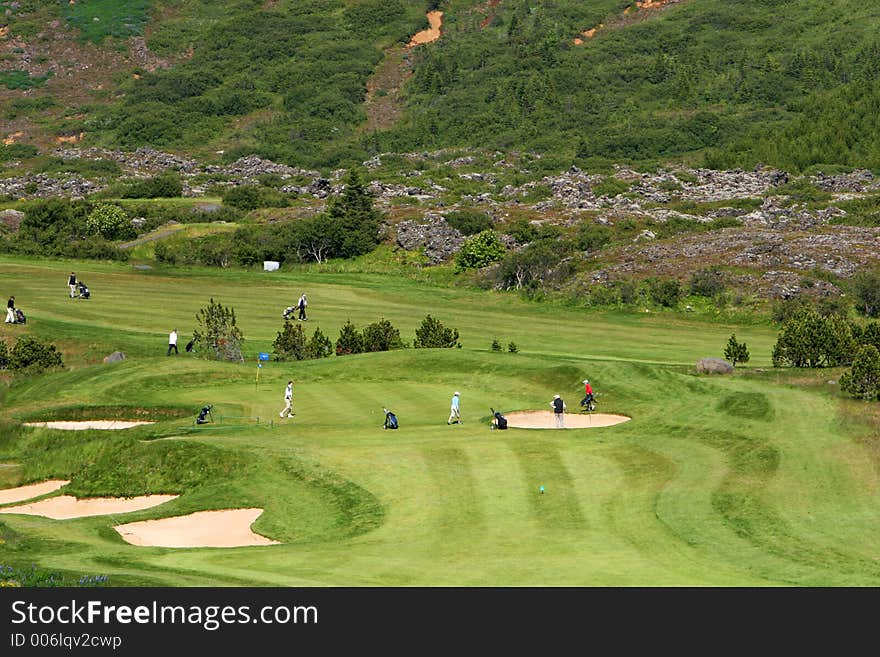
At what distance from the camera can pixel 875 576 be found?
2838cm

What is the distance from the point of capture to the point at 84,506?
134ft

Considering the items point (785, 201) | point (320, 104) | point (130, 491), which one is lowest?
point (130, 491)

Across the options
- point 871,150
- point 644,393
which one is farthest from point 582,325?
point 871,150

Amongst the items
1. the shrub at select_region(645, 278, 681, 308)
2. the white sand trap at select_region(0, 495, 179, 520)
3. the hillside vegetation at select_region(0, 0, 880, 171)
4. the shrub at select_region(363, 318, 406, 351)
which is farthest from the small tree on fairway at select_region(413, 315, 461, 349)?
the hillside vegetation at select_region(0, 0, 880, 171)

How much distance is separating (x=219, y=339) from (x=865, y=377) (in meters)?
33.4

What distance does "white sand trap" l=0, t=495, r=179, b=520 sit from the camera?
40.2 m

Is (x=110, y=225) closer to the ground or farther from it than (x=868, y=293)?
farther from it

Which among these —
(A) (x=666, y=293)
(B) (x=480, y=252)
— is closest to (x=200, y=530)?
(A) (x=666, y=293)

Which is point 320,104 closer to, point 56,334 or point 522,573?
point 56,334

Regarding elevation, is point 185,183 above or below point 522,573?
above

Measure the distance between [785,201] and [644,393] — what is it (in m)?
83.8

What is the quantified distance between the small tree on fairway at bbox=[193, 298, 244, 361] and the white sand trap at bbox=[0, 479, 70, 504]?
70.9 ft

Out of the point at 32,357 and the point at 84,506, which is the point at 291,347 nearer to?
the point at 32,357

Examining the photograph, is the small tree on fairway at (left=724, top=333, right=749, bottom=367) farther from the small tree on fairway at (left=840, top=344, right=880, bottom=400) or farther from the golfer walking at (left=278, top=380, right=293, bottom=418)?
the golfer walking at (left=278, top=380, right=293, bottom=418)
